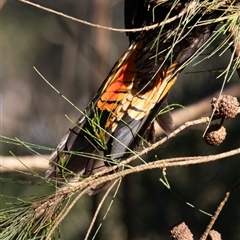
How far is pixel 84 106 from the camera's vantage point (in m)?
3.76

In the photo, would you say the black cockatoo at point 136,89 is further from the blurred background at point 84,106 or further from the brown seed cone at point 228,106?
the brown seed cone at point 228,106

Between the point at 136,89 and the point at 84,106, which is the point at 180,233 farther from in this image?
the point at 84,106

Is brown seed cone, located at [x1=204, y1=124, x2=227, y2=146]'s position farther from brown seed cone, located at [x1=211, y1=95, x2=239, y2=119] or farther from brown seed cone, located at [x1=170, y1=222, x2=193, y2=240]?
brown seed cone, located at [x1=170, y1=222, x2=193, y2=240]

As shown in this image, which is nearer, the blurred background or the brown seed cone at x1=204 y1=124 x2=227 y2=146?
the brown seed cone at x1=204 y1=124 x2=227 y2=146

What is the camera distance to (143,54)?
1587 millimetres

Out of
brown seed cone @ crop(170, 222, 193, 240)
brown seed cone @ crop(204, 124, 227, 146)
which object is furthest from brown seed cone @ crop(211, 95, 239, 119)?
brown seed cone @ crop(170, 222, 193, 240)

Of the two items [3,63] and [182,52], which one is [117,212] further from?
[3,63]

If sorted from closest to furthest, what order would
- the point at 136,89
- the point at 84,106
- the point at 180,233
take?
the point at 180,233, the point at 136,89, the point at 84,106

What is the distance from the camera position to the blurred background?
2.30 metres

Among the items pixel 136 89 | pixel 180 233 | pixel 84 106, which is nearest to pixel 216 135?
pixel 180 233

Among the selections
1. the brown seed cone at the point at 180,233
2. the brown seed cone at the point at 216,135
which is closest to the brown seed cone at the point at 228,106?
the brown seed cone at the point at 216,135

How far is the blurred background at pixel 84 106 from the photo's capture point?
230cm

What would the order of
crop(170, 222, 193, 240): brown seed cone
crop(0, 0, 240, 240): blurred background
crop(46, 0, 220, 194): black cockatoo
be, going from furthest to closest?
1. crop(0, 0, 240, 240): blurred background
2. crop(46, 0, 220, 194): black cockatoo
3. crop(170, 222, 193, 240): brown seed cone

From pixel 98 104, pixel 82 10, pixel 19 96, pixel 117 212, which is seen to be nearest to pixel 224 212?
pixel 117 212
